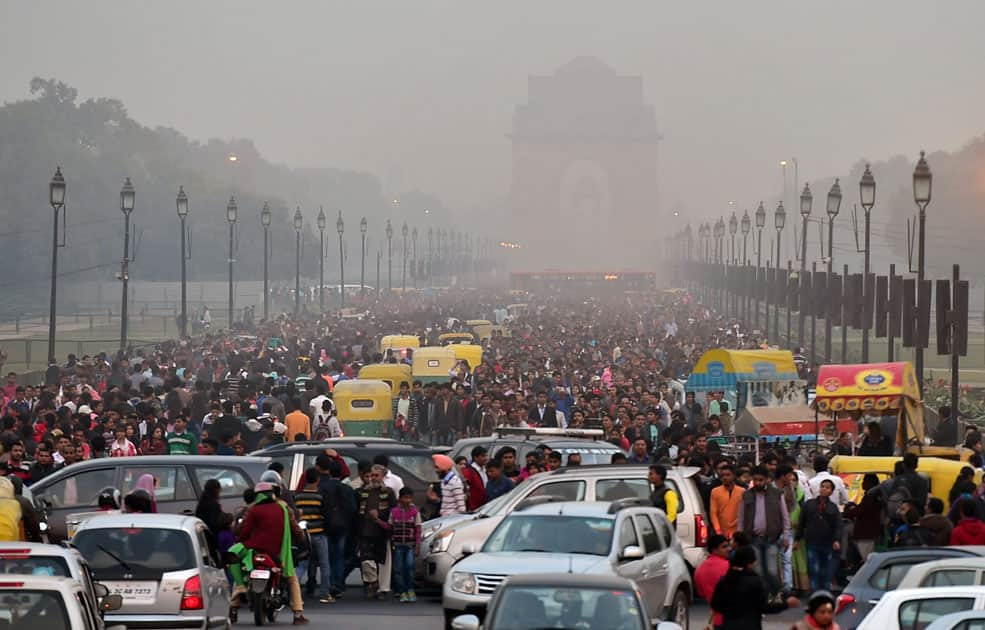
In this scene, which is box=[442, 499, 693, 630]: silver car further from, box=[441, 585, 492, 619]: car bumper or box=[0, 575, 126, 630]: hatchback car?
box=[0, 575, 126, 630]: hatchback car

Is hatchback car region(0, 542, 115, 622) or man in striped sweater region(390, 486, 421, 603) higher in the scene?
hatchback car region(0, 542, 115, 622)

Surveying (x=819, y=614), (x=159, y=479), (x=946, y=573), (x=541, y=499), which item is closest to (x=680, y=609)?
(x=946, y=573)

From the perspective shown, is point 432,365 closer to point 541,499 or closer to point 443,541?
point 443,541

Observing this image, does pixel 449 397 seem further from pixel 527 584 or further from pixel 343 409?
pixel 527 584

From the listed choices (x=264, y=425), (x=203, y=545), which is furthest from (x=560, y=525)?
(x=264, y=425)

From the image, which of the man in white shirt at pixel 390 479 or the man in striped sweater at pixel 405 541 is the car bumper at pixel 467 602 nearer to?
the man in striped sweater at pixel 405 541

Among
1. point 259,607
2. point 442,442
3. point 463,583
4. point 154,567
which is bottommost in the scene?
point 259,607

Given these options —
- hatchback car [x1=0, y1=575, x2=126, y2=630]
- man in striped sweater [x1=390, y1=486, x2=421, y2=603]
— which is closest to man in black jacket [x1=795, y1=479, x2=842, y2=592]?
man in striped sweater [x1=390, y1=486, x2=421, y2=603]
